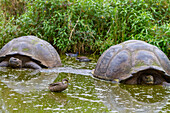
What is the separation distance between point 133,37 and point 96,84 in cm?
380

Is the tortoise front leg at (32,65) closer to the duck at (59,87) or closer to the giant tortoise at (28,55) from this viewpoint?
the giant tortoise at (28,55)

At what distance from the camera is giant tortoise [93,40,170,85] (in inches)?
218

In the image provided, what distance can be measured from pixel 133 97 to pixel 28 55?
3.33m

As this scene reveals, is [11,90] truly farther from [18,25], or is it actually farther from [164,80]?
[18,25]

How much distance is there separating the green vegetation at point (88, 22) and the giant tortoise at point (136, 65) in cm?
351

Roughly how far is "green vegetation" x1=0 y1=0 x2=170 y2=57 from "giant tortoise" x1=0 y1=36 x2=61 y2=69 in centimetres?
219

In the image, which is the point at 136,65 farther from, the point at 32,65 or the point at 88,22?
the point at 88,22

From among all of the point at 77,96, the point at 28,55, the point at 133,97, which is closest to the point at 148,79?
the point at 133,97

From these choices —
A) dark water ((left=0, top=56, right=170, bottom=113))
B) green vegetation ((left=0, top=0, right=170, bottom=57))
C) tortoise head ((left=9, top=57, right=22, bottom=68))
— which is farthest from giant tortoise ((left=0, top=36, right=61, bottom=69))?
green vegetation ((left=0, top=0, right=170, bottom=57))

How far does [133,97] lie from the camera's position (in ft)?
15.8

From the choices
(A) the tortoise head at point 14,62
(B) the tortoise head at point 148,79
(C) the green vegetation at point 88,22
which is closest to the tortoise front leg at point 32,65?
(A) the tortoise head at point 14,62

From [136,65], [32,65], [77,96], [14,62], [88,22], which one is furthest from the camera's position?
[88,22]

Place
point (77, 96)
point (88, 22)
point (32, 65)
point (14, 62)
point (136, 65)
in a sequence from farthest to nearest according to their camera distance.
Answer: point (88, 22) < point (32, 65) < point (14, 62) < point (136, 65) < point (77, 96)

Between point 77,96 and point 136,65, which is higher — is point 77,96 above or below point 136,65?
below
